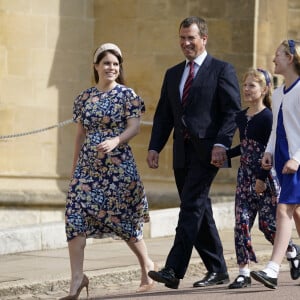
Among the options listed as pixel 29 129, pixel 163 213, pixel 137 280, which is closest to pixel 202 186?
pixel 137 280

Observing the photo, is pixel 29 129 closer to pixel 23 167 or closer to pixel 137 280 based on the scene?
pixel 23 167

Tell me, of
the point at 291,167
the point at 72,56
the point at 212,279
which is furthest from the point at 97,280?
the point at 72,56

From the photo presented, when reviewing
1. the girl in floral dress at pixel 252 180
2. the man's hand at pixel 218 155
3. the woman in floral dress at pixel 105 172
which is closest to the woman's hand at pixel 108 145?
the woman in floral dress at pixel 105 172

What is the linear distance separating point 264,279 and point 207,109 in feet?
4.14

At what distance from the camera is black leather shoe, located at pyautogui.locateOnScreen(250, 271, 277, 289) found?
28.0ft

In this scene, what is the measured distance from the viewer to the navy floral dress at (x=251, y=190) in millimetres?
9164

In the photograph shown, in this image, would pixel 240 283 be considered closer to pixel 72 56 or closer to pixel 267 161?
pixel 267 161

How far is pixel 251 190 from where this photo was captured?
920cm

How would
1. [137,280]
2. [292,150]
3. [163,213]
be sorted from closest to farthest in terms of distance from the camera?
1. [292,150]
2. [137,280]
3. [163,213]

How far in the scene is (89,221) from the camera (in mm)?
8883

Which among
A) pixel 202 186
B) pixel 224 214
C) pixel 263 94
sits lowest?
pixel 224 214

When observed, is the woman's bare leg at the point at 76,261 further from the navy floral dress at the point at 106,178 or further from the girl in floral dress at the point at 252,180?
the girl in floral dress at the point at 252,180

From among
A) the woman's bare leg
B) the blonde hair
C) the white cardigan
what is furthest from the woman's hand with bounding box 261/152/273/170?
the woman's bare leg

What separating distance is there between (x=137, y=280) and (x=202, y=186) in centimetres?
139
